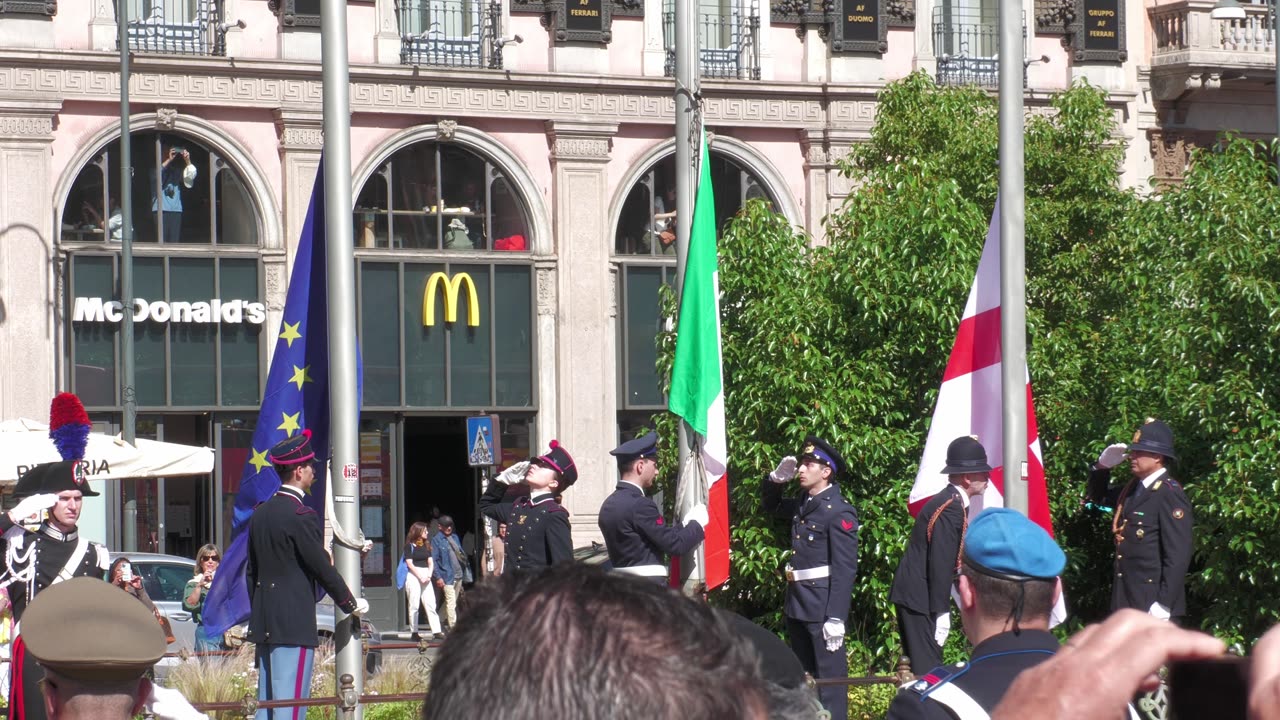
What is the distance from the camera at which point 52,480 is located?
8.64 meters

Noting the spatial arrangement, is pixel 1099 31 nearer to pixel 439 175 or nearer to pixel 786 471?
pixel 439 175

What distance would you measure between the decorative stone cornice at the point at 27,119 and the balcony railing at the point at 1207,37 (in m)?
17.8

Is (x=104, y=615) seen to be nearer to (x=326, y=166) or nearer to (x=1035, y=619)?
(x=1035, y=619)

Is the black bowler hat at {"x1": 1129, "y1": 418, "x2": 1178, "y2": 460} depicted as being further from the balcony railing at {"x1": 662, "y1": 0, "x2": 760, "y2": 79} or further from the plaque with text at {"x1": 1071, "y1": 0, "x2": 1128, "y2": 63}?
the plaque with text at {"x1": 1071, "y1": 0, "x2": 1128, "y2": 63}

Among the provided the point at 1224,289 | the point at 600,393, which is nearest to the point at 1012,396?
the point at 1224,289

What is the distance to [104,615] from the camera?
3590mm

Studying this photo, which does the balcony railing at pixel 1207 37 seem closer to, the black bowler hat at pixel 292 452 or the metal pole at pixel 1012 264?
the metal pole at pixel 1012 264

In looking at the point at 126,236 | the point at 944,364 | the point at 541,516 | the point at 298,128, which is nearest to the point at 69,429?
the point at 541,516

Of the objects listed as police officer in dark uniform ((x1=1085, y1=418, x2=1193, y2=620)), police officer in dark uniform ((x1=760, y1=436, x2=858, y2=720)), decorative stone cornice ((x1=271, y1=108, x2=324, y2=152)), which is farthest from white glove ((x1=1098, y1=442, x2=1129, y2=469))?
decorative stone cornice ((x1=271, y1=108, x2=324, y2=152))

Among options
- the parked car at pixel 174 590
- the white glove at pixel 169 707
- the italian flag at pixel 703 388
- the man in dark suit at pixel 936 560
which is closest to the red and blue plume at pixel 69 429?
the italian flag at pixel 703 388

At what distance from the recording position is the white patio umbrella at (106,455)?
18234mm

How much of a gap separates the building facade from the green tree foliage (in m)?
10.1

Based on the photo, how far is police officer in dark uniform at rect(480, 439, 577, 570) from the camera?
11.1 meters

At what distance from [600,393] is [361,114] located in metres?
5.50
